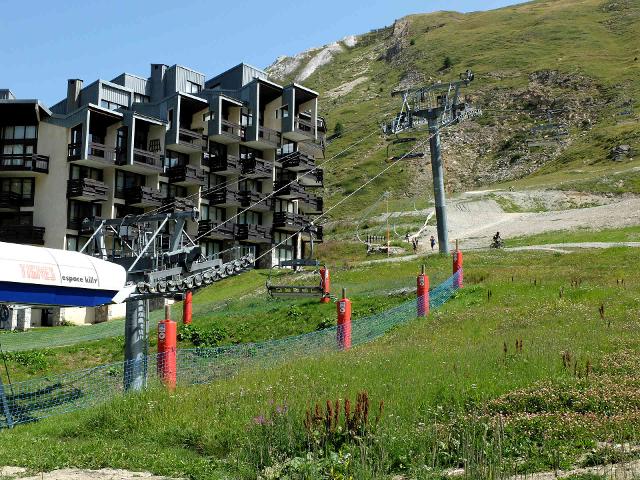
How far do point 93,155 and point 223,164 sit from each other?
12.5m

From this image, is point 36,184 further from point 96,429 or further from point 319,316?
point 96,429

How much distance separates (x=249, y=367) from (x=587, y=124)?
138904mm

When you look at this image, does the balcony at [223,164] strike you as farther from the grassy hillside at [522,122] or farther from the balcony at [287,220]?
Answer: the grassy hillside at [522,122]

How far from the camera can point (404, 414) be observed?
43.0 feet

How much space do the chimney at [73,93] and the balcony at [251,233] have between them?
63.0 feet

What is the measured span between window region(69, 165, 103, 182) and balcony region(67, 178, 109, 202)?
1076 millimetres

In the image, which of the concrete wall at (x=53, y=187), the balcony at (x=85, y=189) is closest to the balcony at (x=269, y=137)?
the balcony at (x=85, y=189)

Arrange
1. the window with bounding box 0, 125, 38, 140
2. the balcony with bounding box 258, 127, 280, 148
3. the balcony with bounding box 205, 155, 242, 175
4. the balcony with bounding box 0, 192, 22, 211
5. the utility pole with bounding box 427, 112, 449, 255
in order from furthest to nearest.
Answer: the balcony with bounding box 258, 127, 280, 148, the balcony with bounding box 205, 155, 242, 175, the window with bounding box 0, 125, 38, 140, the balcony with bounding box 0, 192, 22, 211, the utility pole with bounding box 427, 112, 449, 255

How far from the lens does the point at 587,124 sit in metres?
145

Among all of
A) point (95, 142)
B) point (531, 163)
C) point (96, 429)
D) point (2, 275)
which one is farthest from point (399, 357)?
point (531, 163)

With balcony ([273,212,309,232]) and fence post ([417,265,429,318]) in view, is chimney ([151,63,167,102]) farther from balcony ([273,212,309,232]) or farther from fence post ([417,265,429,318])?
fence post ([417,265,429,318])

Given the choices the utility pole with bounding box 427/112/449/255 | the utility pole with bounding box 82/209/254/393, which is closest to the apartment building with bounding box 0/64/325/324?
the utility pole with bounding box 427/112/449/255

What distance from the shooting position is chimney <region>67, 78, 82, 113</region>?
6825 centimetres

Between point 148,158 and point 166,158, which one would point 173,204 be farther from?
point 166,158
